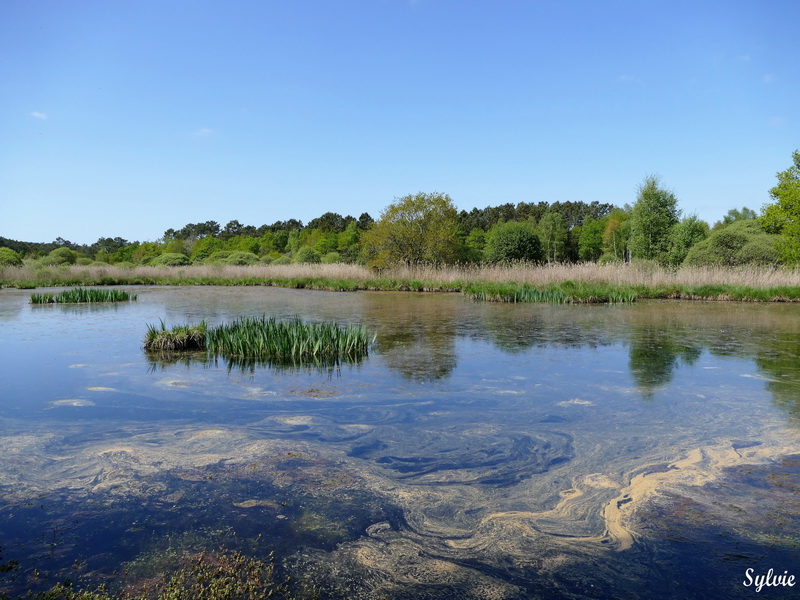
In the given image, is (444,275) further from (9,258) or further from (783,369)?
(9,258)

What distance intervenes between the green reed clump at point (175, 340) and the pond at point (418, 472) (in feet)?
1.41

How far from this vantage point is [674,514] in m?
2.53

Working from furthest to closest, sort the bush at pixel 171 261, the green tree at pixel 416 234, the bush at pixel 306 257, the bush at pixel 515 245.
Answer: the bush at pixel 306 257, the bush at pixel 171 261, the bush at pixel 515 245, the green tree at pixel 416 234

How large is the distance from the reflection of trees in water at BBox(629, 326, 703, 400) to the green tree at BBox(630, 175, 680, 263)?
18510 millimetres

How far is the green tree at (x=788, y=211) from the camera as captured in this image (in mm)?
18438

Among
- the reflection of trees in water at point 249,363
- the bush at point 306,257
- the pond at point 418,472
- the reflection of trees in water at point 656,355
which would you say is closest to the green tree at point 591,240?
the bush at point 306,257

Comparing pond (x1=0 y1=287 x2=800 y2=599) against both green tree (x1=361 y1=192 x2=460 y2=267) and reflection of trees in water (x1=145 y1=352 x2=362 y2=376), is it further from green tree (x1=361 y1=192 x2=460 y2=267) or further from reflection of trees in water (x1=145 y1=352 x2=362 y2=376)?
green tree (x1=361 y1=192 x2=460 y2=267)

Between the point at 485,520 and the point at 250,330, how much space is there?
15.7ft

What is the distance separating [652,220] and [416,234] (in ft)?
35.5

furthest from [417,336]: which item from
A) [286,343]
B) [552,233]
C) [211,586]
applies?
[552,233]

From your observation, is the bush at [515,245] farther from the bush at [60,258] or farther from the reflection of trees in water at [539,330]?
the bush at [60,258]

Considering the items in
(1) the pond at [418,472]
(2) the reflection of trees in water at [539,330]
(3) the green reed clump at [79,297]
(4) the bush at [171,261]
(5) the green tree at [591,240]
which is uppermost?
(5) the green tree at [591,240]

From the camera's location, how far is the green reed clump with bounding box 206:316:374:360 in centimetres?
652

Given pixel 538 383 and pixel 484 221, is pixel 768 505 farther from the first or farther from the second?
pixel 484 221
